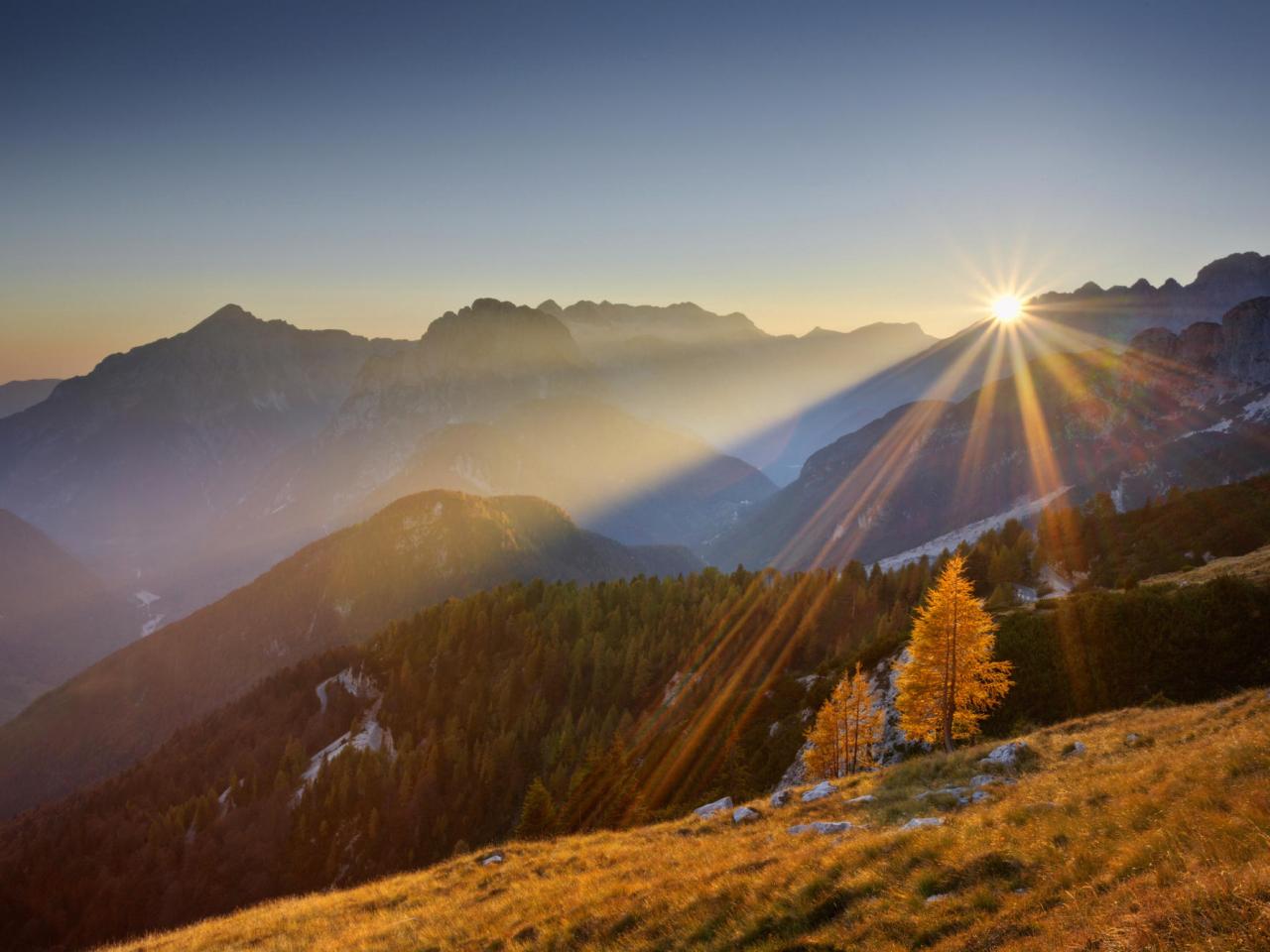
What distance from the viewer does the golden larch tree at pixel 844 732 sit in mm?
51875

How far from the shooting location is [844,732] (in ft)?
180

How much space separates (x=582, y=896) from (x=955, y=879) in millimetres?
11726

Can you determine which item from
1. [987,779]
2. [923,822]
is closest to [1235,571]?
[987,779]

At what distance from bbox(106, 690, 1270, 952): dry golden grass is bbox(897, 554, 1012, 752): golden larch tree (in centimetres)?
1022

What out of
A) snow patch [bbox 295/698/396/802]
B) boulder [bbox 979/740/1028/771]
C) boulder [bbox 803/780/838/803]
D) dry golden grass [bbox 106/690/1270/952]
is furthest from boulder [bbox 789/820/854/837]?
snow patch [bbox 295/698/396/802]

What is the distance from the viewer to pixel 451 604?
167375 millimetres

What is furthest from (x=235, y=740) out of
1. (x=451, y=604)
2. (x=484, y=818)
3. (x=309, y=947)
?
(x=309, y=947)

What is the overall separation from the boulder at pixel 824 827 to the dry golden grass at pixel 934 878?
2.59ft

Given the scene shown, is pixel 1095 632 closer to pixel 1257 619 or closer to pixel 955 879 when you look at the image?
pixel 1257 619

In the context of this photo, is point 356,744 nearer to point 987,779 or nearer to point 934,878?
point 987,779

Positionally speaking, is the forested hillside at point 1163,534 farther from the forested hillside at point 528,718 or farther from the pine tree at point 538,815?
the pine tree at point 538,815

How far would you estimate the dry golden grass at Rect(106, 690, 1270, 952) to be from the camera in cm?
1030

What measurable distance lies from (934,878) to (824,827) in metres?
9.20

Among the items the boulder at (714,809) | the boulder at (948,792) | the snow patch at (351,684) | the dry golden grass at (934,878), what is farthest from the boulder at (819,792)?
the snow patch at (351,684)
